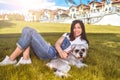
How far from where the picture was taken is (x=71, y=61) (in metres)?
2.78

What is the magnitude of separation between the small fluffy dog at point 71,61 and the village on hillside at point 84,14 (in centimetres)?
41

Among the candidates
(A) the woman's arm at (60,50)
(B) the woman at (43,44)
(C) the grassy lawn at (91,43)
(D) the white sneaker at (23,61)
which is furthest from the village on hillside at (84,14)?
(D) the white sneaker at (23,61)

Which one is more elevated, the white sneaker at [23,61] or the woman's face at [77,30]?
the woman's face at [77,30]

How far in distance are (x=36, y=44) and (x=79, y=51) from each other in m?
0.49

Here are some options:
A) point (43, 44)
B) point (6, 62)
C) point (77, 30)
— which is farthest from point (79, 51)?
point (6, 62)

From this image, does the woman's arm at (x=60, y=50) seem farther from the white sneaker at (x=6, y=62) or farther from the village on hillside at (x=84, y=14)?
the white sneaker at (x=6, y=62)

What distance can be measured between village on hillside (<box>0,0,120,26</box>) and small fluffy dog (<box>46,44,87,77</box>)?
0.41 m

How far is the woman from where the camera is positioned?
2631 millimetres

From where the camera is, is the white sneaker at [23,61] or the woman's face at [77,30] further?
the woman's face at [77,30]

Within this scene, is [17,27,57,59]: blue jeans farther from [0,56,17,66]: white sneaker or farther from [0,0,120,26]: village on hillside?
[0,0,120,26]: village on hillside

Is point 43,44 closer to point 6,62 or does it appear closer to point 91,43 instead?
point 6,62

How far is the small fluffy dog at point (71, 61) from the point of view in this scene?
266 centimetres

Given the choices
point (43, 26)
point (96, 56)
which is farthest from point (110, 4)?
point (43, 26)

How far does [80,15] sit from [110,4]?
1.30 ft
